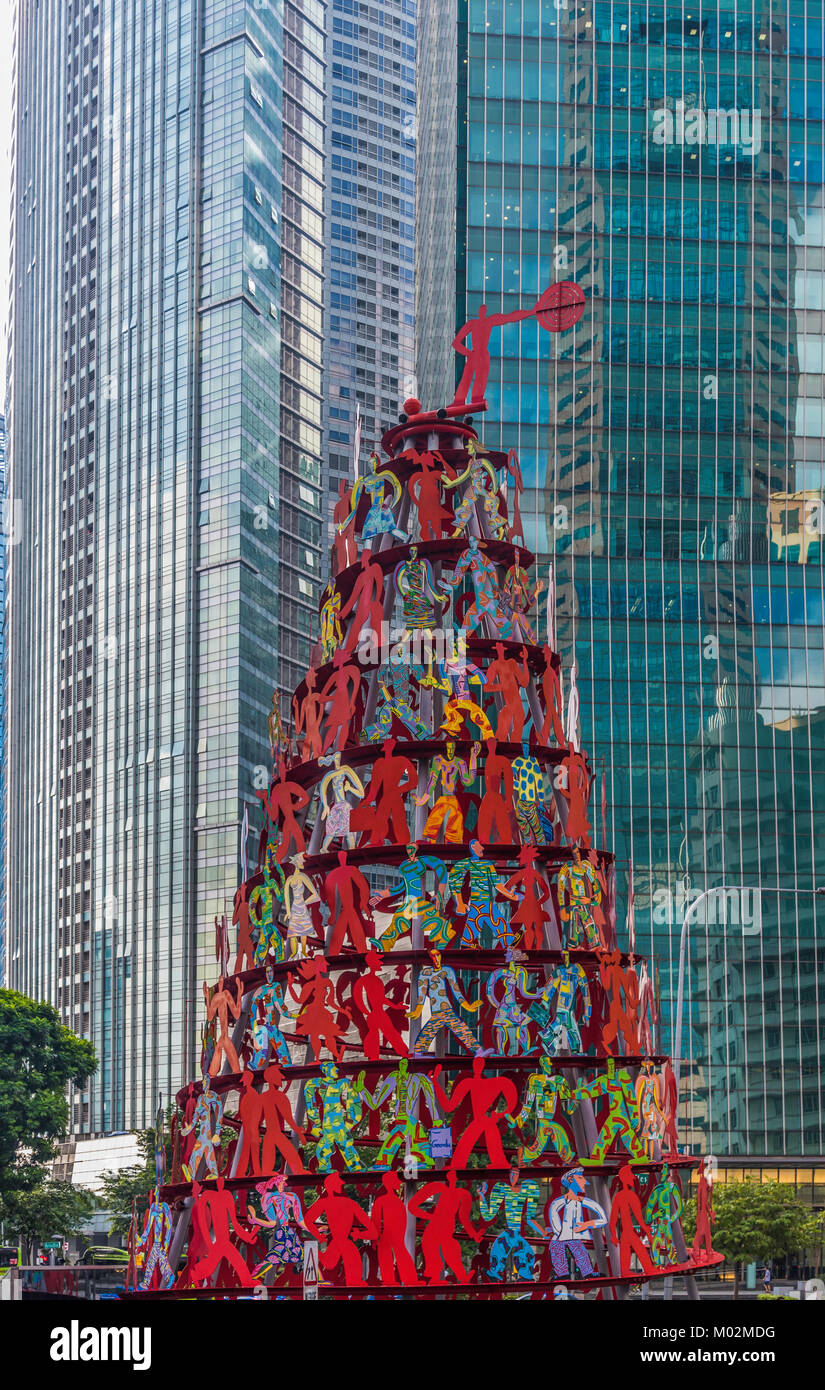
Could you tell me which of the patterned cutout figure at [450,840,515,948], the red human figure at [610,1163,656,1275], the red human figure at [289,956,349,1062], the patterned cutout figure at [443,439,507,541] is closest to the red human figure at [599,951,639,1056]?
the patterned cutout figure at [450,840,515,948]

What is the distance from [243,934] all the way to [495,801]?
5.12m

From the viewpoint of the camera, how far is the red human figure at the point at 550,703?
29016 millimetres

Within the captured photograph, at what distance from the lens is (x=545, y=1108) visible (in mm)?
24906

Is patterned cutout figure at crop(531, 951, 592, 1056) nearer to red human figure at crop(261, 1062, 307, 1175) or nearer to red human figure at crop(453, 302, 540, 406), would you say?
red human figure at crop(261, 1062, 307, 1175)

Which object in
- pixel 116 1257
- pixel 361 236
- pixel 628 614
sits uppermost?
pixel 361 236

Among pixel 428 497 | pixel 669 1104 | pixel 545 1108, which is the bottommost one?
pixel 669 1104

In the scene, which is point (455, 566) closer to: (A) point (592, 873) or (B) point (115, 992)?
(A) point (592, 873)

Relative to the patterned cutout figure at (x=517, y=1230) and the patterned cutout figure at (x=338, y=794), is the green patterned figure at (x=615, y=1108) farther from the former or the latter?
the patterned cutout figure at (x=338, y=794)

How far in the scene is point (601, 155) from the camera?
116m

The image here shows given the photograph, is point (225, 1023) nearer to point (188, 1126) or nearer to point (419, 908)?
point (188, 1126)

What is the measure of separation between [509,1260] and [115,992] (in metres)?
135

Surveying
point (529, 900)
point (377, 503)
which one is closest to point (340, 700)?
point (377, 503)

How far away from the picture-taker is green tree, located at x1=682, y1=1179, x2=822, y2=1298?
6950 cm
